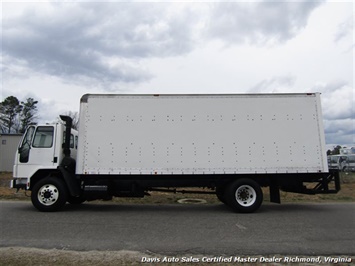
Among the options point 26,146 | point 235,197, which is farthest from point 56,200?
point 235,197

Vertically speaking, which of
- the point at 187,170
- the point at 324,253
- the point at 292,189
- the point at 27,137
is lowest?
the point at 324,253

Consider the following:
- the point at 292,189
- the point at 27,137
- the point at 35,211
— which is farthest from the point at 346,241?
the point at 27,137

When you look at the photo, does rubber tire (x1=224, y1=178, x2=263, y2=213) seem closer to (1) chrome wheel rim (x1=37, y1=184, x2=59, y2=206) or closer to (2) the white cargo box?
(2) the white cargo box

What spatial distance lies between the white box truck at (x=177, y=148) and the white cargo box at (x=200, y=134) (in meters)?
0.03

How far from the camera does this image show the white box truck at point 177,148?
9.06 meters

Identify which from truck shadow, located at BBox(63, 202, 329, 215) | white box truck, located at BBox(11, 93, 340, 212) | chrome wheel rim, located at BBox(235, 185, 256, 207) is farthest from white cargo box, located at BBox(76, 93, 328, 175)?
truck shadow, located at BBox(63, 202, 329, 215)

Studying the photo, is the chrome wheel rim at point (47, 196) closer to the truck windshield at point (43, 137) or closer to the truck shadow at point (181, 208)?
the truck shadow at point (181, 208)

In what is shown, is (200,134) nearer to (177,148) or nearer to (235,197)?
(177,148)

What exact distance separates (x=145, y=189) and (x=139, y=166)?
931 millimetres

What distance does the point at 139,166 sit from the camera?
29.7ft

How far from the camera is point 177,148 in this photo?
30.0 feet

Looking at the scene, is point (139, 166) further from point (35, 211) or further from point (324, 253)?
point (324, 253)

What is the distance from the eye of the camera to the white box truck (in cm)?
906

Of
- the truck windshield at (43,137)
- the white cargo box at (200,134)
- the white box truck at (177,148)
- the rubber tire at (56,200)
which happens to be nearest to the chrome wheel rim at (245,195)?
the white box truck at (177,148)
